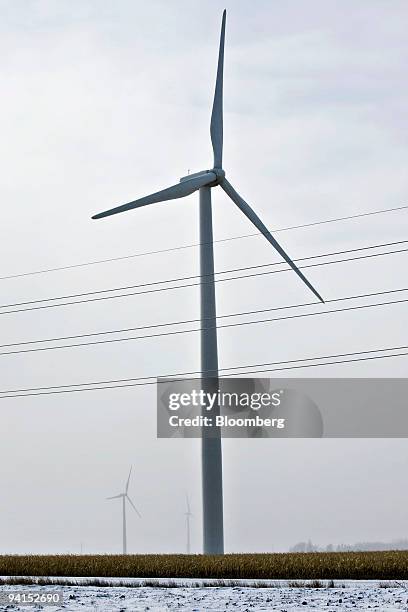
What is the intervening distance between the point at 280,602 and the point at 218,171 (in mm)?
40109

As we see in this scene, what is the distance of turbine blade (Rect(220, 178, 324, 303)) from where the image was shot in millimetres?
58000

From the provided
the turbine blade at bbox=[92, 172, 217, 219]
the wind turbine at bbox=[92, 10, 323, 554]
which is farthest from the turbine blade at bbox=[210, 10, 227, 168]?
the turbine blade at bbox=[92, 172, 217, 219]

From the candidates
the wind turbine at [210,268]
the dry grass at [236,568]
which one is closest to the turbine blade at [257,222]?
the wind turbine at [210,268]

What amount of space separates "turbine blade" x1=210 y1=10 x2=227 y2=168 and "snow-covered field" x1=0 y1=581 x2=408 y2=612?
128ft

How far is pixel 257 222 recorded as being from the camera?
60375 mm

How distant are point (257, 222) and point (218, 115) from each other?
709 centimetres

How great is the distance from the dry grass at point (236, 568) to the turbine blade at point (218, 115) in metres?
33.7

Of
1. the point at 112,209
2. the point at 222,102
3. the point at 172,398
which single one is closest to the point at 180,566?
the point at 172,398

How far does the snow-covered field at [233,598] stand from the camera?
20.5 metres

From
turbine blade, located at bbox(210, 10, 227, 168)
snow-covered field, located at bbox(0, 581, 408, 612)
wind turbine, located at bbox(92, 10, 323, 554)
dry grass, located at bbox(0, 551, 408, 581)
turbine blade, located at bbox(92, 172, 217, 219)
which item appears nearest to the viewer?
snow-covered field, located at bbox(0, 581, 408, 612)

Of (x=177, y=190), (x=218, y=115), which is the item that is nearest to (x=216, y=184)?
(x=177, y=190)

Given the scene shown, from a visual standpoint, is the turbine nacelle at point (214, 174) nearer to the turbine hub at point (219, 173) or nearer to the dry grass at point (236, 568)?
the turbine hub at point (219, 173)

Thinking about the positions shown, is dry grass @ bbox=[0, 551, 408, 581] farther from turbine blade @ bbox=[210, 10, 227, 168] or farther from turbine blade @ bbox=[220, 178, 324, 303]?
turbine blade @ bbox=[210, 10, 227, 168]

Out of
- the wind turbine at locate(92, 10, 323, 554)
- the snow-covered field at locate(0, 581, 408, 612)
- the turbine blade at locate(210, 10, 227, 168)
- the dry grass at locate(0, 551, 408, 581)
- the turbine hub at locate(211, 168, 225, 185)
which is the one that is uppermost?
the turbine blade at locate(210, 10, 227, 168)
